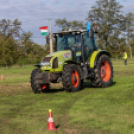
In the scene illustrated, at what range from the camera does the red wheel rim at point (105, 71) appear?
1202cm

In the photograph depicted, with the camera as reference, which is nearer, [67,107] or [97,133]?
[97,133]

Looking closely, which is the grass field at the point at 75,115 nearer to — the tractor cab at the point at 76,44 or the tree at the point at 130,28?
the tractor cab at the point at 76,44

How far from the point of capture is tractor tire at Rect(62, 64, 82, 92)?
9.88m

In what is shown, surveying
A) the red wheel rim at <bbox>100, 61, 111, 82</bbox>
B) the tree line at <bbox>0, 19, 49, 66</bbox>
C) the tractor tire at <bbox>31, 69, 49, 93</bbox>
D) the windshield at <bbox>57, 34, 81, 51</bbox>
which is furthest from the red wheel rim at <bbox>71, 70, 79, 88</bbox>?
the tree line at <bbox>0, 19, 49, 66</bbox>

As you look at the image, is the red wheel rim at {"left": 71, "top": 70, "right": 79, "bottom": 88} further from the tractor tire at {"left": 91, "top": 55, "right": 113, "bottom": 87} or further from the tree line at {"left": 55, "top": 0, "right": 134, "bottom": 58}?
the tree line at {"left": 55, "top": 0, "right": 134, "bottom": 58}

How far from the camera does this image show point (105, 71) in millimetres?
12258

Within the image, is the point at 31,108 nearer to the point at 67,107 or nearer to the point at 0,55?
the point at 67,107

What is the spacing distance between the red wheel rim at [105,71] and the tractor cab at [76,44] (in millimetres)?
1025

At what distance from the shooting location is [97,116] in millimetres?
6016

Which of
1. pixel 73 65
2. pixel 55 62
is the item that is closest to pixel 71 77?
pixel 73 65

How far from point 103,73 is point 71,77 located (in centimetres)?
236

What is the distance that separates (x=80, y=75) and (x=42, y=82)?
163 cm

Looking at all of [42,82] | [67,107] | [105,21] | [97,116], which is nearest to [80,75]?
[42,82]

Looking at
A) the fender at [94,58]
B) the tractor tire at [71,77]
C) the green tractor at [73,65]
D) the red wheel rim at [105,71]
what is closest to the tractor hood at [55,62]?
the green tractor at [73,65]
